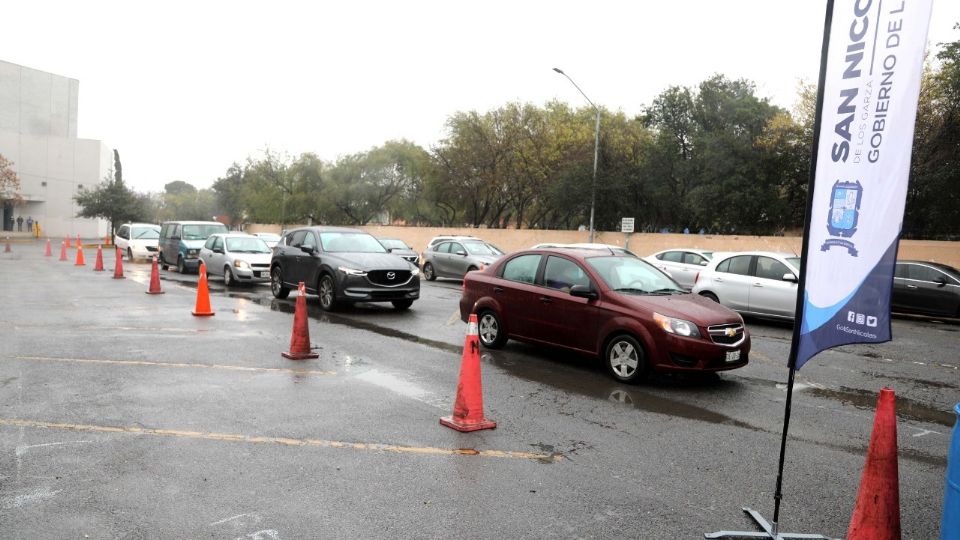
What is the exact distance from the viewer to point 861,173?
3936 millimetres

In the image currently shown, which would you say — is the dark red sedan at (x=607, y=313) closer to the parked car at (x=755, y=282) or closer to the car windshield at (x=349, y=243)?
the car windshield at (x=349, y=243)

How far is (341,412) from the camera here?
21.1 ft

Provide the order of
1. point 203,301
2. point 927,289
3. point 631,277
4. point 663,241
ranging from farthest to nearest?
point 663,241
point 927,289
point 203,301
point 631,277

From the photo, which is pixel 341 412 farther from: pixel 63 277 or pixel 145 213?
pixel 145 213

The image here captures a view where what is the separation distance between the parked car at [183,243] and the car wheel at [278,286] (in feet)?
26.8

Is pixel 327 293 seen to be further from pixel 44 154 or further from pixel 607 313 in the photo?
pixel 44 154

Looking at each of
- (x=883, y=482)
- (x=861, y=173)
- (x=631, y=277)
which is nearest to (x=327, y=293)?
(x=631, y=277)

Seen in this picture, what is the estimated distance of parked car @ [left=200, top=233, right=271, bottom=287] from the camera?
19047 mm

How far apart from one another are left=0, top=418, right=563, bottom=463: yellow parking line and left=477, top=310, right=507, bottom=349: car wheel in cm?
430

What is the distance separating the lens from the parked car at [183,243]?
2331 centimetres

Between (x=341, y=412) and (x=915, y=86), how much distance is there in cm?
502

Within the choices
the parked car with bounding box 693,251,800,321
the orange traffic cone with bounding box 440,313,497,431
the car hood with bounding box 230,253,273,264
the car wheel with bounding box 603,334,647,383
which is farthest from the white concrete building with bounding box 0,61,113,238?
the orange traffic cone with bounding box 440,313,497,431

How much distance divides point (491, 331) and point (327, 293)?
5208mm

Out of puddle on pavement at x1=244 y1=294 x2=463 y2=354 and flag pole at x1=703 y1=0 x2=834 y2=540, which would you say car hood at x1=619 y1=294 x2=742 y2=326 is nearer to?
puddle on pavement at x1=244 y1=294 x2=463 y2=354
